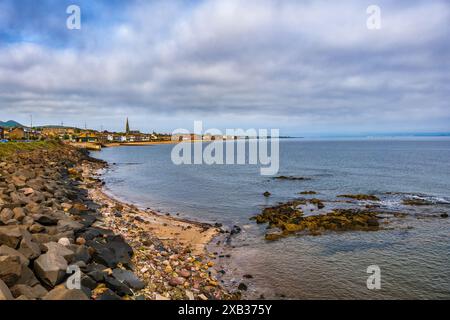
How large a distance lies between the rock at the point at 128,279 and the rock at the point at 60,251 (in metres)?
1.50

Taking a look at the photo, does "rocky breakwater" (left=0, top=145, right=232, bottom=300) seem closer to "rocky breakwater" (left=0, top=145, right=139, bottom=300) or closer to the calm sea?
"rocky breakwater" (left=0, top=145, right=139, bottom=300)

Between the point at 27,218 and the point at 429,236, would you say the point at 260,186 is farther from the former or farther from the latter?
the point at 27,218

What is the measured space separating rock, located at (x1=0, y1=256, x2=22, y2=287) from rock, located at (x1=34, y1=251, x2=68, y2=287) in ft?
2.09

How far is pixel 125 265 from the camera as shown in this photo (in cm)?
1086

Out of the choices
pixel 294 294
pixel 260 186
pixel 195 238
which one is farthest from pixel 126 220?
pixel 260 186

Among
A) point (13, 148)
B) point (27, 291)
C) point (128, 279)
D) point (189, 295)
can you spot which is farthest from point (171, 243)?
point (13, 148)

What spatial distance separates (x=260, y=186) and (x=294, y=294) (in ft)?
90.1

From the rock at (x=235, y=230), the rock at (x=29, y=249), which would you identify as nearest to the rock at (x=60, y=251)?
the rock at (x=29, y=249)

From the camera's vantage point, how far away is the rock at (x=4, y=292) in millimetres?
6154

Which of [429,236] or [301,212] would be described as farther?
[301,212]

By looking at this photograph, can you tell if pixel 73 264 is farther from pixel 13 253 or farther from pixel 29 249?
pixel 13 253

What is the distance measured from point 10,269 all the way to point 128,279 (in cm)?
340

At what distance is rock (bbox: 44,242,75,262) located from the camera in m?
8.71

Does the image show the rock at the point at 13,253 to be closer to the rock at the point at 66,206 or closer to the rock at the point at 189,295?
the rock at the point at 189,295
